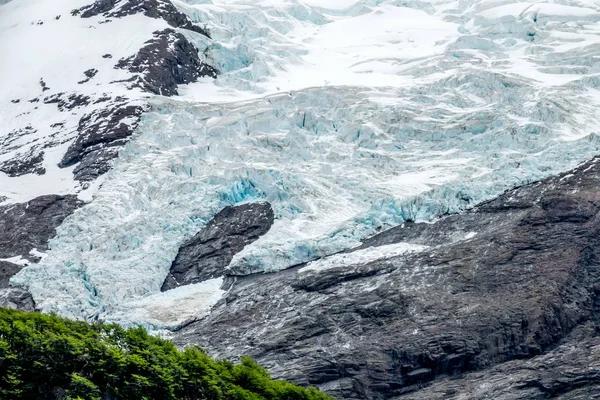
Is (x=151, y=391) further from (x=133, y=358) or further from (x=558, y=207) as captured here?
(x=558, y=207)

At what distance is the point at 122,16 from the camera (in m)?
103

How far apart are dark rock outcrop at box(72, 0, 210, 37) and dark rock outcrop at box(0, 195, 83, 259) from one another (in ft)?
91.1

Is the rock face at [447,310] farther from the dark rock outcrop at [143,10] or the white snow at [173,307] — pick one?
the dark rock outcrop at [143,10]

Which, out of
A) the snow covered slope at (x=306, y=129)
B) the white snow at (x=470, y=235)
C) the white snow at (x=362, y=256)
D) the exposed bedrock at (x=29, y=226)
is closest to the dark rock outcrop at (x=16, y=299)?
the snow covered slope at (x=306, y=129)

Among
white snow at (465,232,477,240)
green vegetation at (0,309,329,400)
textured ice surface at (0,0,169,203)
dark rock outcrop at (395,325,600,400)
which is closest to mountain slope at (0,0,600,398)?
white snow at (465,232,477,240)

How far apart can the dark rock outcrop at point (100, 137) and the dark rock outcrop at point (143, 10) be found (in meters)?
14.9

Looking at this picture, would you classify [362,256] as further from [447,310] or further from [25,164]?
[25,164]

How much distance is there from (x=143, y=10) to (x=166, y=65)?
383 inches

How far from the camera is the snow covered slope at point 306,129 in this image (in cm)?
7075

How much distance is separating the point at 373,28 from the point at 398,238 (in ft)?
147

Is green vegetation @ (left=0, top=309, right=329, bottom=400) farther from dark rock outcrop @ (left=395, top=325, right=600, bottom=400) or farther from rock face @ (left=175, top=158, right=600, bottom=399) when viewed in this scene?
dark rock outcrop @ (left=395, top=325, right=600, bottom=400)

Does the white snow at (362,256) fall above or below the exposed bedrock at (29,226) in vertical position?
below

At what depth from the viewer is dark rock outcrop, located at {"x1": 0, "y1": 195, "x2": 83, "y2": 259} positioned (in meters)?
74.6

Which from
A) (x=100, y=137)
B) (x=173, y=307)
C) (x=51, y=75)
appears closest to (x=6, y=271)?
(x=173, y=307)
